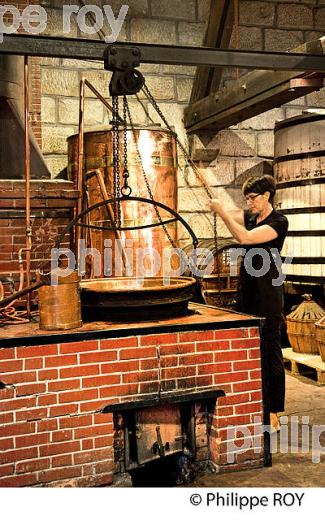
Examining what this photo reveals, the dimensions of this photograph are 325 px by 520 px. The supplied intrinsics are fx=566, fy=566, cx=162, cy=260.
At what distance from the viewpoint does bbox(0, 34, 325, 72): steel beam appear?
3367 millimetres

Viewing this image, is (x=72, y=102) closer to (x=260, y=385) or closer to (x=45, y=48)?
(x=45, y=48)

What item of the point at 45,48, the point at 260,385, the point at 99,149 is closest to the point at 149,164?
the point at 99,149

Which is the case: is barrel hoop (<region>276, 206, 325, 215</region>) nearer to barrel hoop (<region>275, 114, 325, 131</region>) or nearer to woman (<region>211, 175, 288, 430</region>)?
barrel hoop (<region>275, 114, 325, 131</region>)

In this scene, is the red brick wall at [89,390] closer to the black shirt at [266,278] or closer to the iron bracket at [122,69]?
the black shirt at [266,278]

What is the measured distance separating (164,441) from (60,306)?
1052mm

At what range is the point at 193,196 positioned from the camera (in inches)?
294

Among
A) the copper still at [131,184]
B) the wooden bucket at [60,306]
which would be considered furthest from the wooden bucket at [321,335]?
the wooden bucket at [60,306]

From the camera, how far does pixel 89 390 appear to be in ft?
10.5

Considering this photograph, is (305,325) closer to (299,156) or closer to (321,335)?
(321,335)

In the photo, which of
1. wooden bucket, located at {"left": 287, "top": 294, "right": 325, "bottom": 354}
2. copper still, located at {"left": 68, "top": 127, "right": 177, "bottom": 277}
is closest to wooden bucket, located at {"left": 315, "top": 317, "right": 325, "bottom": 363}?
wooden bucket, located at {"left": 287, "top": 294, "right": 325, "bottom": 354}

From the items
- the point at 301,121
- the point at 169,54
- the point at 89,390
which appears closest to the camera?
the point at 89,390

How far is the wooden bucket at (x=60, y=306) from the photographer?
327 cm

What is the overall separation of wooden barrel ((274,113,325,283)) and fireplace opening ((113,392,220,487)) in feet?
9.48

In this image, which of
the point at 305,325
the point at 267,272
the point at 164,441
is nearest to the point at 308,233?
the point at 305,325
